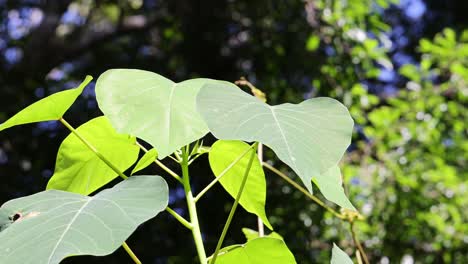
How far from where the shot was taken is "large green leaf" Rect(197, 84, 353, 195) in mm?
461

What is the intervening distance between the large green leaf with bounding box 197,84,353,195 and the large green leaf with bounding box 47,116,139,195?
16 cm

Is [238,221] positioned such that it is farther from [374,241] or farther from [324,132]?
[324,132]

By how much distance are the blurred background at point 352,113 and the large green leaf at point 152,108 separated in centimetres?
199

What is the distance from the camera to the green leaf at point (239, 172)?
0.68 metres

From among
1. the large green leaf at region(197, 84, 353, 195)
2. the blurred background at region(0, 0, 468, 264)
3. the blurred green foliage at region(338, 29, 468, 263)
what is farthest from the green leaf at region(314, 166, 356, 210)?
the blurred green foliage at region(338, 29, 468, 263)

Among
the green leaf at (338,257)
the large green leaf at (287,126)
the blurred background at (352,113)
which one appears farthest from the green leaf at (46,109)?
the blurred background at (352,113)

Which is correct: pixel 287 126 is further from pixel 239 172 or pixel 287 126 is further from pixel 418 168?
pixel 418 168

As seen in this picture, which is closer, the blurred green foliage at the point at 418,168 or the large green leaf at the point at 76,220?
the large green leaf at the point at 76,220

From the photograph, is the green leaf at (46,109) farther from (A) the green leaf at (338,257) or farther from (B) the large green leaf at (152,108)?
(A) the green leaf at (338,257)

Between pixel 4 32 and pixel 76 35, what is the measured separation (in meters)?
0.54

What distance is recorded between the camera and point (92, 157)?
0.69m

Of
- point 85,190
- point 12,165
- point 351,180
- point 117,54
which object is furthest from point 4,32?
point 85,190

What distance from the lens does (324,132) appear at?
52 cm

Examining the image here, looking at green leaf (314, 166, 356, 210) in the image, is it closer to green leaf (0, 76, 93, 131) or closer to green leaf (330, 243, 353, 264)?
green leaf (330, 243, 353, 264)
